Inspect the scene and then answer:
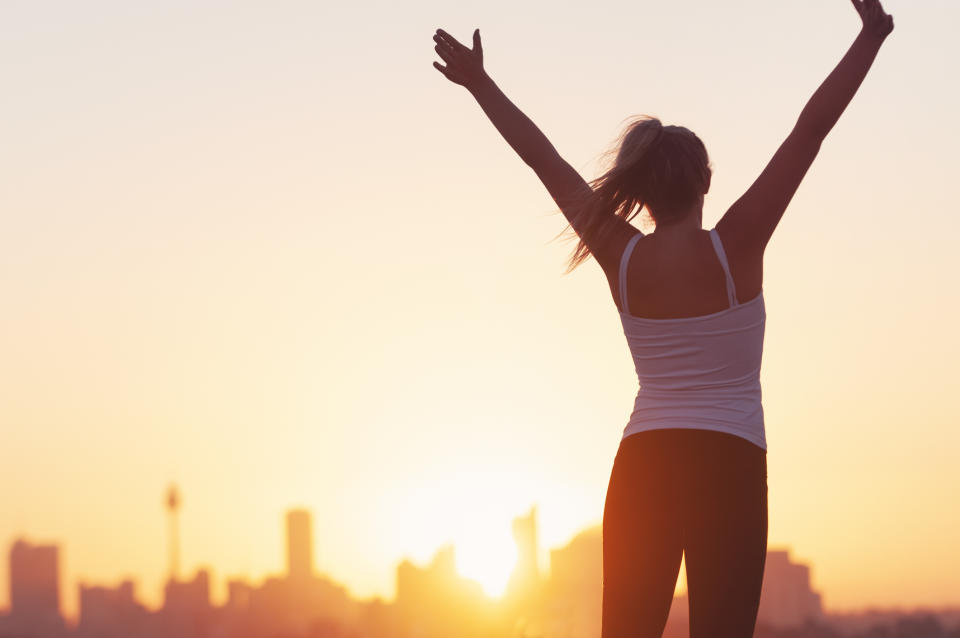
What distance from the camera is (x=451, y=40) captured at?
5.68 m

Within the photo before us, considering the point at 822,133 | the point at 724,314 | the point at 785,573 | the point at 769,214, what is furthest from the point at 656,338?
the point at 785,573

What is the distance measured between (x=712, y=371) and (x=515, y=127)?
1.22m

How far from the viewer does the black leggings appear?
15.6ft

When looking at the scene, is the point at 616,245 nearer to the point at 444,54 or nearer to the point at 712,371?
the point at 712,371

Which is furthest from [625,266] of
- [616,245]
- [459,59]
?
[459,59]

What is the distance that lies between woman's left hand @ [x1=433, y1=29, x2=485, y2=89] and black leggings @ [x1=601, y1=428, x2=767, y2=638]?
165 cm

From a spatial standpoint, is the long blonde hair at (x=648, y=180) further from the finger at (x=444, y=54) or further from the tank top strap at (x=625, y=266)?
the finger at (x=444, y=54)

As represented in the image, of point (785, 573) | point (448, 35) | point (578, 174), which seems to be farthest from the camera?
point (785, 573)

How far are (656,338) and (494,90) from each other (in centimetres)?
124

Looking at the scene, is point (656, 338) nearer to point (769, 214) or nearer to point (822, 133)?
point (769, 214)

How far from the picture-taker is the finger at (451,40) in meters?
5.63

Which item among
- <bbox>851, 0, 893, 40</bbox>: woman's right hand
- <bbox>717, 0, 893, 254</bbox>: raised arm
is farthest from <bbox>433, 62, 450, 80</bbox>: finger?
<bbox>851, 0, 893, 40</bbox>: woman's right hand

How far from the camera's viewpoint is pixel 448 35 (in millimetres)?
5719

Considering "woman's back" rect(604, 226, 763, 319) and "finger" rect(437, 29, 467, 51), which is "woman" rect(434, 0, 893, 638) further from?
"finger" rect(437, 29, 467, 51)
